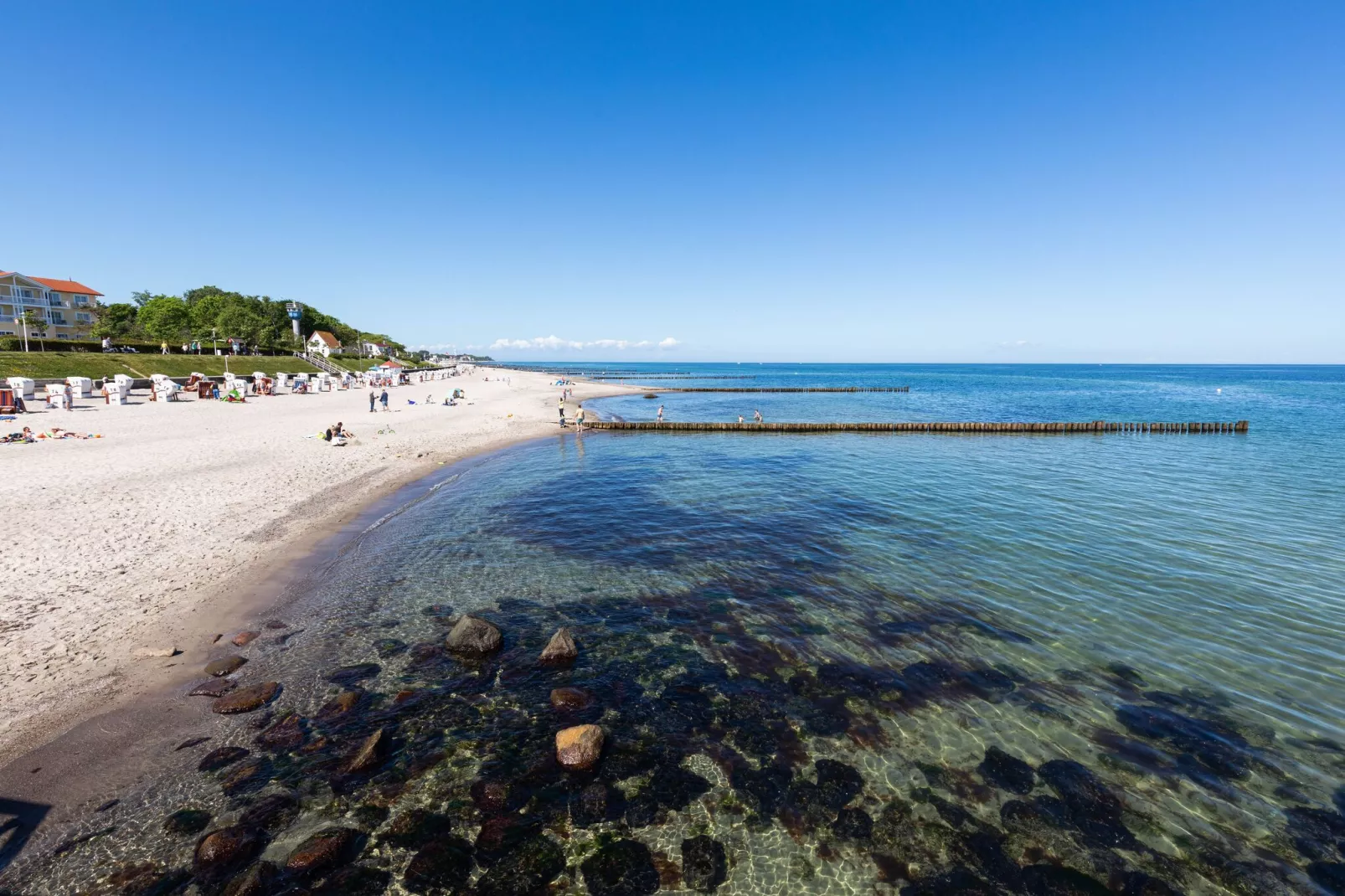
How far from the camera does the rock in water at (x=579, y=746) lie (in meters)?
8.84

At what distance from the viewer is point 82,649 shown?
10.9 meters

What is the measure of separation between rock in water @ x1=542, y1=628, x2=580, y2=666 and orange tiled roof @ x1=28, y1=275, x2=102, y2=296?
15401cm

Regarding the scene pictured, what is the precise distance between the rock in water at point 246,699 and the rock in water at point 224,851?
323 centimetres

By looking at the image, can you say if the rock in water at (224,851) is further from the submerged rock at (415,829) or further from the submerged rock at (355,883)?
the submerged rock at (415,829)

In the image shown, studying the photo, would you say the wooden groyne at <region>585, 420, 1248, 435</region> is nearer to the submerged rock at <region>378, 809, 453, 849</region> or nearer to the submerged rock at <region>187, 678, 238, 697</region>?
the submerged rock at <region>187, 678, 238, 697</region>

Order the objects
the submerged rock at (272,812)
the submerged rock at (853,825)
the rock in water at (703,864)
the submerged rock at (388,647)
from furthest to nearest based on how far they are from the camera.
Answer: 1. the submerged rock at (388,647)
2. the submerged rock at (853,825)
3. the submerged rock at (272,812)
4. the rock in water at (703,864)

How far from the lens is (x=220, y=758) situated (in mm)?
8688

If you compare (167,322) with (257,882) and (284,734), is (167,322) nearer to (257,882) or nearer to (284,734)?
(284,734)

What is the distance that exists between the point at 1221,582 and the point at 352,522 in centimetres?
3047

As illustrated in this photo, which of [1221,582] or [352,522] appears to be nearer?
[1221,582]

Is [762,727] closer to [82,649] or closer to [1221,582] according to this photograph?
[82,649]

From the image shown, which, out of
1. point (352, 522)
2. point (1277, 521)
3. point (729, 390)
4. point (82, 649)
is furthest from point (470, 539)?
point (729, 390)

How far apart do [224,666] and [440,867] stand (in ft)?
25.6

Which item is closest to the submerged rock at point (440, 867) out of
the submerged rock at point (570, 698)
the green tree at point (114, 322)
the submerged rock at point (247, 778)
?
the submerged rock at point (570, 698)
